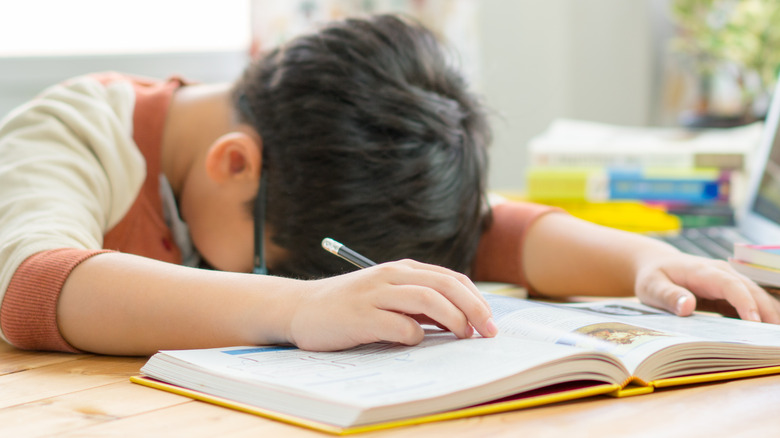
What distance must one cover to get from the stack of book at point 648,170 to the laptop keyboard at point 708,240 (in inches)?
2.3

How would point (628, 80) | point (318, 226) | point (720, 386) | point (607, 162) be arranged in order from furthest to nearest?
1. point (628, 80)
2. point (607, 162)
3. point (318, 226)
4. point (720, 386)

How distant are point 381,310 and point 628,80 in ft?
6.76

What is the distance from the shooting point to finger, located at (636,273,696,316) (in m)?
0.70

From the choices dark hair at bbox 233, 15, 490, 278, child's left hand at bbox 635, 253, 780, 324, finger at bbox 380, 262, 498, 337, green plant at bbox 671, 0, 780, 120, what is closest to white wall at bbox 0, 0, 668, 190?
green plant at bbox 671, 0, 780, 120

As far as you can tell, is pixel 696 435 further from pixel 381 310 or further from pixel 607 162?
pixel 607 162

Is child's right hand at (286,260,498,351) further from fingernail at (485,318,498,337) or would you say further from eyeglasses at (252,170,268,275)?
eyeglasses at (252,170,268,275)

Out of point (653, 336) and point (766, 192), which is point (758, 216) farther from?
point (653, 336)

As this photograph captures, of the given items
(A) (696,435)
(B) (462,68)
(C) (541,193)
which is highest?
(B) (462,68)

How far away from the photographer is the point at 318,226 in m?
0.85

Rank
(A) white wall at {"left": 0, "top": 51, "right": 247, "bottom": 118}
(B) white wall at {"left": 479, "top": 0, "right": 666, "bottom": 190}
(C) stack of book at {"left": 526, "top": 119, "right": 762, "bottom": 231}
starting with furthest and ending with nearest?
(B) white wall at {"left": 479, "top": 0, "right": 666, "bottom": 190}, (A) white wall at {"left": 0, "top": 51, "right": 247, "bottom": 118}, (C) stack of book at {"left": 526, "top": 119, "right": 762, "bottom": 231}

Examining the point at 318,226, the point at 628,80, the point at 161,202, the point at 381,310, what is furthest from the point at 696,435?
the point at 628,80

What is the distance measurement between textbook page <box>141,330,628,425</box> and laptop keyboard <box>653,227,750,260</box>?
521 mm

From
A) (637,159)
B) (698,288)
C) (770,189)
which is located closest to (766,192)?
(770,189)

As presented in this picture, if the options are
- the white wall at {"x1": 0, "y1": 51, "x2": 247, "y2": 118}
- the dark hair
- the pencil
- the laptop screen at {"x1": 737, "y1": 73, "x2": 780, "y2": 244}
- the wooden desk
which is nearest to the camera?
the wooden desk
